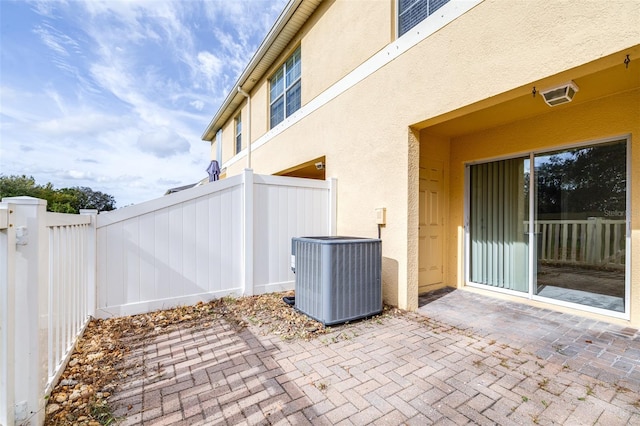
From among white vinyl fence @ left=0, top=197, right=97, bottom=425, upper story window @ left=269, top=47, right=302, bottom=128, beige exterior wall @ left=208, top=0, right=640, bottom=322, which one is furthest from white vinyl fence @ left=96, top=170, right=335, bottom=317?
upper story window @ left=269, top=47, right=302, bottom=128

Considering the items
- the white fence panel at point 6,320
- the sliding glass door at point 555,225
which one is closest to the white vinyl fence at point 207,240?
the white fence panel at point 6,320

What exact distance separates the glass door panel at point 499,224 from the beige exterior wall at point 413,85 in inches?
14.1

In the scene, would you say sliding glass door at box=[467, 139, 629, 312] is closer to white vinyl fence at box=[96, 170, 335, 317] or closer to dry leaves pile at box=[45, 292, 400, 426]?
dry leaves pile at box=[45, 292, 400, 426]

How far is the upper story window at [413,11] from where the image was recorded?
4.07 m

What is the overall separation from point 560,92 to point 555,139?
1565 mm

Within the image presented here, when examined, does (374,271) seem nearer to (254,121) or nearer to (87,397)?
(87,397)

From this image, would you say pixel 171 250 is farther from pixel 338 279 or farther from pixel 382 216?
pixel 382 216

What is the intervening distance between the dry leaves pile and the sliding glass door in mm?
2540

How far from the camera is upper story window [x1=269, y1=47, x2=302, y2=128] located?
7.74m

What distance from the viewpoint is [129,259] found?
4.05m

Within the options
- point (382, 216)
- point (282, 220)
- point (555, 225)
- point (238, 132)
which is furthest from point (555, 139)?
point (238, 132)

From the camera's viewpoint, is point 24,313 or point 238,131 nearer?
point 24,313

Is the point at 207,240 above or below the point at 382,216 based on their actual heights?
below

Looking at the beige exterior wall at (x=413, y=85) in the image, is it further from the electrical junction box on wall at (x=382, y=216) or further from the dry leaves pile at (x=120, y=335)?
the dry leaves pile at (x=120, y=335)
